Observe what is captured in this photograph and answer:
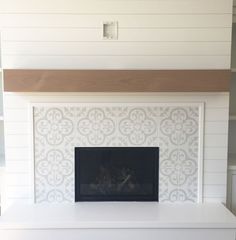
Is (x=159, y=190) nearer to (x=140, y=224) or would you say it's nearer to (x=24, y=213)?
(x=140, y=224)

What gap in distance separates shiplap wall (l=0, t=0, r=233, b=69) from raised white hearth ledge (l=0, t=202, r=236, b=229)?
1.06 metres

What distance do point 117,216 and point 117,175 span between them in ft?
1.36

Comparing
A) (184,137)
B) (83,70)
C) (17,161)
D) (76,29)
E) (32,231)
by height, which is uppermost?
(76,29)

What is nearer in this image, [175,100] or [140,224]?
[140,224]

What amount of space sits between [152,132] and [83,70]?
713 mm

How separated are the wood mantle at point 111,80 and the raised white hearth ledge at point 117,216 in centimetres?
88

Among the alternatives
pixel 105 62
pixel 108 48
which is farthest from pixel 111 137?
pixel 108 48

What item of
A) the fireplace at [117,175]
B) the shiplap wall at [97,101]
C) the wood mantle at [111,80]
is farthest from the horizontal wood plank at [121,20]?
the fireplace at [117,175]

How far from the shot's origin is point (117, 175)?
9.46 ft

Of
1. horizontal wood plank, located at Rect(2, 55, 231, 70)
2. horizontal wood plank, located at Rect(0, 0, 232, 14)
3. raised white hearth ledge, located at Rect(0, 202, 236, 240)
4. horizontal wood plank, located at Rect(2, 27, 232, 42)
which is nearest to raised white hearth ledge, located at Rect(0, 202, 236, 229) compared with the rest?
raised white hearth ledge, located at Rect(0, 202, 236, 240)

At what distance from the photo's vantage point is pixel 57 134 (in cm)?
280

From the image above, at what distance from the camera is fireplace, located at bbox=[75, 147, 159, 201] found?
2846 mm

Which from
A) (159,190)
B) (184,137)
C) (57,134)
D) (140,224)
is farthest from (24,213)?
(184,137)

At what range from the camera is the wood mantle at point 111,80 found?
2.61 metres
